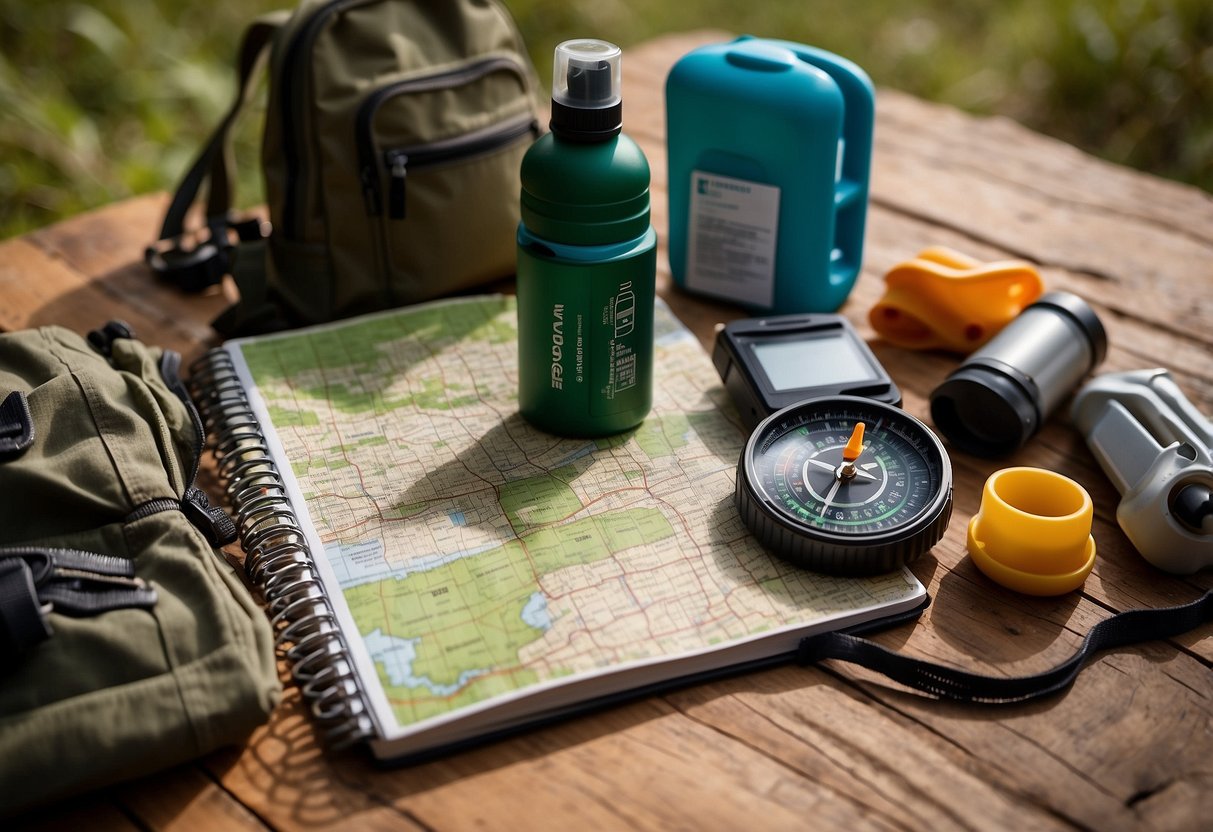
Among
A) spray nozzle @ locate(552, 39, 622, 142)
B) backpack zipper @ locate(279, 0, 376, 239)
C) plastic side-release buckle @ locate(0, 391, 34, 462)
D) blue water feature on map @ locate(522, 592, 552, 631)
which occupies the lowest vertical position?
blue water feature on map @ locate(522, 592, 552, 631)

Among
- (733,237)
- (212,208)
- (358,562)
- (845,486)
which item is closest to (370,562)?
(358,562)

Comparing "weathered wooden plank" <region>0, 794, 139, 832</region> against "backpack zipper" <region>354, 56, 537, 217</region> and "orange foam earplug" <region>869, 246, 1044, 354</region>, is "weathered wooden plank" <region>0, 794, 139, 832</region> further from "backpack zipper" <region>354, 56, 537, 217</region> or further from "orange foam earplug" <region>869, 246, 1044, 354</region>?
"orange foam earplug" <region>869, 246, 1044, 354</region>

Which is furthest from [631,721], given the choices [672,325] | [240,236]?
[240,236]

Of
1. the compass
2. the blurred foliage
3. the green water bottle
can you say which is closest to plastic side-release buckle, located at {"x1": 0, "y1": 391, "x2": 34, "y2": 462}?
the green water bottle

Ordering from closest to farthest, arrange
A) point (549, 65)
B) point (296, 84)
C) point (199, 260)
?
point (296, 84) → point (199, 260) → point (549, 65)

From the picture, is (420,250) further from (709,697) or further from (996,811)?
(996,811)

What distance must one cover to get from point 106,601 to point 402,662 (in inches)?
10.2

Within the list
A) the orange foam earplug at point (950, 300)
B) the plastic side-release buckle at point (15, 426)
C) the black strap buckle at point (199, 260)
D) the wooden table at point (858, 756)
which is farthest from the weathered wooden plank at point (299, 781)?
the orange foam earplug at point (950, 300)

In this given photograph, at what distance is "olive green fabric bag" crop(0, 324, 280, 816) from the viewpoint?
3.01 ft

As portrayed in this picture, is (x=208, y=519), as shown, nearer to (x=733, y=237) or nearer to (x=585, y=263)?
(x=585, y=263)

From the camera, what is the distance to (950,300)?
149 centimetres

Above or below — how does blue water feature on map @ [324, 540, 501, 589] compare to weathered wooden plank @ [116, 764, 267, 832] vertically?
above

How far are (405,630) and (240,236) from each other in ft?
2.52

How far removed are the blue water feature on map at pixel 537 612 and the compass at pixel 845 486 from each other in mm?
231
